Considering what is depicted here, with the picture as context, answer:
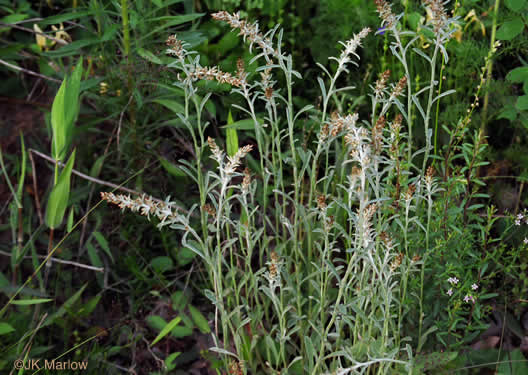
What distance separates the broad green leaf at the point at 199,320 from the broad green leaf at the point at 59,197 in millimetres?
542

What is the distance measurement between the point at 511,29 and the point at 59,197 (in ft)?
5.38

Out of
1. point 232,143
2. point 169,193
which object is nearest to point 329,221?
point 232,143

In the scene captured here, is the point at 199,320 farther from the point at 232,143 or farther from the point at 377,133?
the point at 377,133

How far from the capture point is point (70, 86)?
1.90m

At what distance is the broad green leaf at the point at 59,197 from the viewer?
1.85 m

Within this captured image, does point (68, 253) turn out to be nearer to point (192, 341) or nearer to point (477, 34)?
point (192, 341)

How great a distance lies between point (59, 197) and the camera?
1.89m

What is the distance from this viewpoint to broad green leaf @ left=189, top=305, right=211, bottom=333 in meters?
1.91

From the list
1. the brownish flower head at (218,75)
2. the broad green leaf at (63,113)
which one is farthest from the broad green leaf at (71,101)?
the brownish flower head at (218,75)

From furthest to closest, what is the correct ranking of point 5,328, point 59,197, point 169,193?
point 169,193 → point 59,197 → point 5,328

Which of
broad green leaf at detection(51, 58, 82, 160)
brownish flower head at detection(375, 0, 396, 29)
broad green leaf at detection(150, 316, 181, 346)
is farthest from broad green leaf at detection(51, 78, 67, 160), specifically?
brownish flower head at detection(375, 0, 396, 29)

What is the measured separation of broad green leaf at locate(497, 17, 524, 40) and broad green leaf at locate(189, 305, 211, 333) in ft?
4.58

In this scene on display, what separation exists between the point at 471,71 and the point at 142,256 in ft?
5.08

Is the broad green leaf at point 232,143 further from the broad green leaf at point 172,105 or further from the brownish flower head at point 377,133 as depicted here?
the brownish flower head at point 377,133
